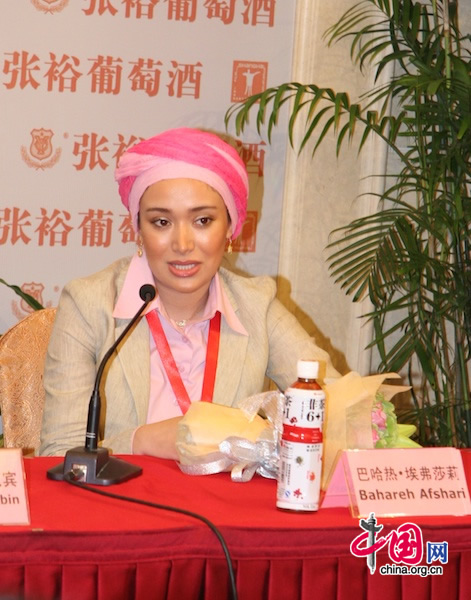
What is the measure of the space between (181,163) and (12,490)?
3.38 ft

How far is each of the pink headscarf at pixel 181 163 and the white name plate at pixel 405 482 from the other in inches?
Result: 36.8

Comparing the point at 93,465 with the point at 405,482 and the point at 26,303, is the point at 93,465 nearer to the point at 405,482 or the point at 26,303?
the point at 405,482

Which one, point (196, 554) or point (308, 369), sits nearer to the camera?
point (196, 554)

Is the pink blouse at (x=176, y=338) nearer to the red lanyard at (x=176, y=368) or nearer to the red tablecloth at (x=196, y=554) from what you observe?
the red lanyard at (x=176, y=368)

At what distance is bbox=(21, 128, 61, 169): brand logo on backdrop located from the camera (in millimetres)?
3705

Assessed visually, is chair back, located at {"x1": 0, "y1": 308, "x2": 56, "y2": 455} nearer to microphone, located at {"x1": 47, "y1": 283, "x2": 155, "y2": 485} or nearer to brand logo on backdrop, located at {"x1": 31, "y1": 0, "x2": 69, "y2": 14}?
microphone, located at {"x1": 47, "y1": 283, "x2": 155, "y2": 485}

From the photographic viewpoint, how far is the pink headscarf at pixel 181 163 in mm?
2082

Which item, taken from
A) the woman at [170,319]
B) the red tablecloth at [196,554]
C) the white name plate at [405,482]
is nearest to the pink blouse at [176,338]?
the woman at [170,319]

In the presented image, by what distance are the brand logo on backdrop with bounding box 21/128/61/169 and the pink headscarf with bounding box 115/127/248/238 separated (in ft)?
5.49

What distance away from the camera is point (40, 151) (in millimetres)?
3721

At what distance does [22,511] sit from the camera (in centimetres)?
124

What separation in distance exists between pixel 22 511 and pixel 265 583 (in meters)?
0.35

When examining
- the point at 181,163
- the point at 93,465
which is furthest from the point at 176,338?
the point at 93,465

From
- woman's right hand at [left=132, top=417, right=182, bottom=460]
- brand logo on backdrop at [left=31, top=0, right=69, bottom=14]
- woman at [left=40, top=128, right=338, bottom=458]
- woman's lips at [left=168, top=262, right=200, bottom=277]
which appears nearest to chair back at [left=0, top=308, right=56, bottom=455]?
woman at [left=40, top=128, right=338, bottom=458]
